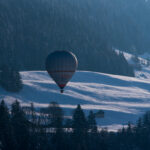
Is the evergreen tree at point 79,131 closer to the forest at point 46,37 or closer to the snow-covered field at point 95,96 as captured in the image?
the snow-covered field at point 95,96

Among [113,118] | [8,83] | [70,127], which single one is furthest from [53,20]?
[70,127]

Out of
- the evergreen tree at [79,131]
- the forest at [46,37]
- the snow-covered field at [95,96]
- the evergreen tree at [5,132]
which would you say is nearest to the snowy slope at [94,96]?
the snow-covered field at [95,96]

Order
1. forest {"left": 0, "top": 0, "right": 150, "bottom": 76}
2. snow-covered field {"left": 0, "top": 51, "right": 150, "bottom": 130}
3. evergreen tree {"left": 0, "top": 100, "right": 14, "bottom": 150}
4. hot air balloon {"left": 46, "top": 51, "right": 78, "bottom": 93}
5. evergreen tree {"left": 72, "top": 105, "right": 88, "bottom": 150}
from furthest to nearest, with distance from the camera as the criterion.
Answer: forest {"left": 0, "top": 0, "right": 150, "bottom": 76}
snow-covered field {"left": 0, "top": 51, "right": 150, "bottom": 130}
evergreen tree {"left": 72, "top": 105, "right": 88, "bottom": 150}
hot air balloon {"left": 46, "top": 51, "right": 78, "bottom": 93}
evergreen tree {"left": 0, "top": 100, "right": 14, "bottom": 150}

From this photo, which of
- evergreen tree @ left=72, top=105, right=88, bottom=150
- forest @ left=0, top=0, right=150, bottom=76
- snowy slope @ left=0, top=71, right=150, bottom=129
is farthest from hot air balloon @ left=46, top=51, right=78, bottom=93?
forest @ left=0, top=0, right=150, bottom=76

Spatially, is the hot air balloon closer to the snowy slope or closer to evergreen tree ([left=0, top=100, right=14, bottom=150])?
evergreen tree ([left=0, top=100, right=14, bottom=150])

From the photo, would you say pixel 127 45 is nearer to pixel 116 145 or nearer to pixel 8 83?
pixel 8 83

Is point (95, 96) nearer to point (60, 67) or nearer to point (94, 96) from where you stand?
point (94, 96)

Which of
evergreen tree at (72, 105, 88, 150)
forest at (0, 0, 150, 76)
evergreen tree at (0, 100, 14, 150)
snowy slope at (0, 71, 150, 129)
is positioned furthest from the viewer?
forest at (0, 0, 150, 76)

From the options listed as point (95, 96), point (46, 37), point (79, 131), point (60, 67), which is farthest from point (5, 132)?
point (46, 37)
